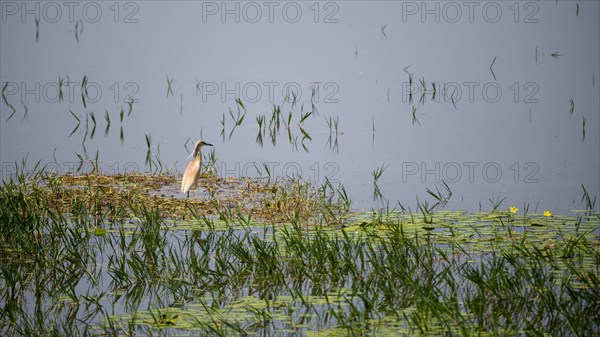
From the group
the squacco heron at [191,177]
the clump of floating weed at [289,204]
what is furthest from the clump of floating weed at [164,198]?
the squacco heron at [191,177]

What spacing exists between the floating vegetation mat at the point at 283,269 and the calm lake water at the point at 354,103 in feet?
3.57

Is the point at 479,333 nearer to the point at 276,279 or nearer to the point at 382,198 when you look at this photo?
the point at 276,279

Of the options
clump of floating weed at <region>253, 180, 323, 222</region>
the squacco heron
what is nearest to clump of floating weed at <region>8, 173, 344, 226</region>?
clump of floating weed at <region>253, 180, 323, 222</region>

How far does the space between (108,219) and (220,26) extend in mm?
14242

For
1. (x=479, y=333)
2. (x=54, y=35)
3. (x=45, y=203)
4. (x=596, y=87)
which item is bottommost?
(x=479, y=333)

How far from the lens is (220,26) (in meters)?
22.9

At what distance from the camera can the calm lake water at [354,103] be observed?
37.7ft

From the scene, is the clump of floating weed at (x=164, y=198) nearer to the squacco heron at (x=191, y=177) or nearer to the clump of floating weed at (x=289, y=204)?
the clump of floating weed at (x=289, y=204)

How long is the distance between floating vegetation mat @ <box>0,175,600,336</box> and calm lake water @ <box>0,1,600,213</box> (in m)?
1.09

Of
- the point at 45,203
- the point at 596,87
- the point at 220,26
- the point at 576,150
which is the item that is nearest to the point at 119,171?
the point at 45,203

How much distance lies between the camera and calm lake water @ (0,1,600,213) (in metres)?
11.5

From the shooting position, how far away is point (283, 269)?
757cm

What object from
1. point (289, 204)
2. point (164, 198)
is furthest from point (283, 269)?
point (164, 198)

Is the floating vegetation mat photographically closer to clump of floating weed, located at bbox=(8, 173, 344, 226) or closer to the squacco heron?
clump of floating weed, located at bbox=(8, 173, 344, 226)
